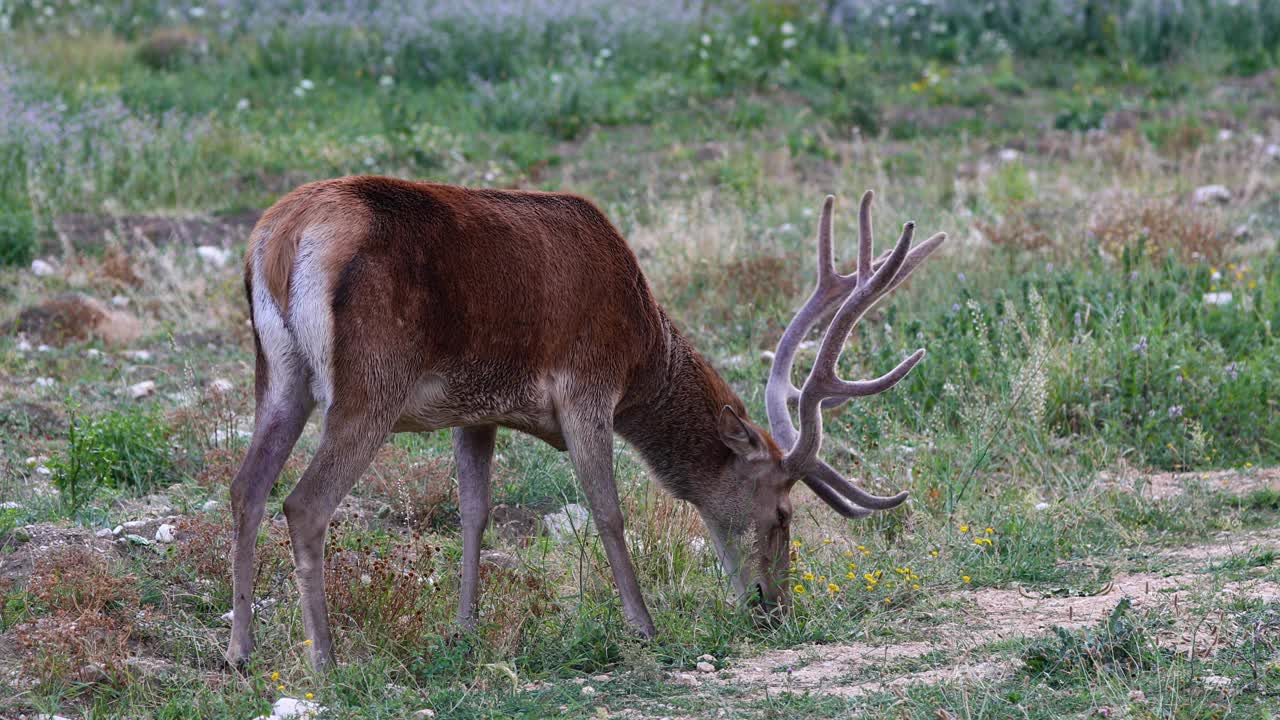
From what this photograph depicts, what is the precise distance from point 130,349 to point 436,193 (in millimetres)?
4771

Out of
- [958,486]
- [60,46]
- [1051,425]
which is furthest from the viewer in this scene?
[60,46]

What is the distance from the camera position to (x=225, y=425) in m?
7.48

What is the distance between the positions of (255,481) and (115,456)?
2102 millimetres

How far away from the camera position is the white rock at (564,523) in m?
6.69

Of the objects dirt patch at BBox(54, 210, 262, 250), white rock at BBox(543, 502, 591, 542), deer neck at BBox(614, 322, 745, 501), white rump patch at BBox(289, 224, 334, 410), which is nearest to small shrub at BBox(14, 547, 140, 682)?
white rump patch at BBox(289, 224, 334, 410)

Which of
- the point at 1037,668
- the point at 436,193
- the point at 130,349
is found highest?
the point at 436,193

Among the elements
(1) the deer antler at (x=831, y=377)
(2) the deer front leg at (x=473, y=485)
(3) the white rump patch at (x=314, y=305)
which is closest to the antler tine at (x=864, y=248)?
(1) the deer antler at (x=831, y=377)

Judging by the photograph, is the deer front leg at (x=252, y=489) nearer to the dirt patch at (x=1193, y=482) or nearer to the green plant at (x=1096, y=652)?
the green plant at (x=1096, y=652)

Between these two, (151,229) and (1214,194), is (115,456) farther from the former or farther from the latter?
(1214,194)

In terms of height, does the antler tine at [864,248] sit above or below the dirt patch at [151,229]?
above

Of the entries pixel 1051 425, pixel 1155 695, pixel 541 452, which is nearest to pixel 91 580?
pixel 541 452

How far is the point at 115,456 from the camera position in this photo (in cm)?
699

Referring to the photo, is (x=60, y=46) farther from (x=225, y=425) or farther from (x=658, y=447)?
(x=658, y=447)

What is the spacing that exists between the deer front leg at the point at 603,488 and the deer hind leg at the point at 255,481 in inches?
42.7
